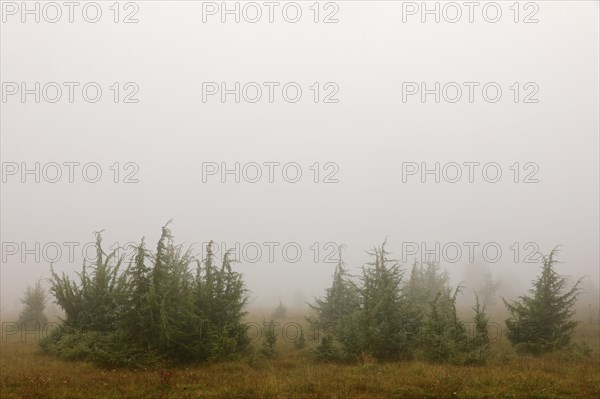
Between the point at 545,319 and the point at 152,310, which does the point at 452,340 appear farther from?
the point at 152,310

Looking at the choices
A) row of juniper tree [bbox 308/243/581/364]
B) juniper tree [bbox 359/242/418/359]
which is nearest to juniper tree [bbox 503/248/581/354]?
row of juniper tree [bbox 308/243/581/364]

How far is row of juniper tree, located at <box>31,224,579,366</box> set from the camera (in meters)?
16.8

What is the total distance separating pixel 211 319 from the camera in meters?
17.7

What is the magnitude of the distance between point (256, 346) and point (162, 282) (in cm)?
497

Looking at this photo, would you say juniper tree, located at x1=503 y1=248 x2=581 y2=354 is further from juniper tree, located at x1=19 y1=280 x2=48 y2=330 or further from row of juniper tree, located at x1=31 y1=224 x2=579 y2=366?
juniper tree, located at x1=19 y1=280 x2=48 y2=330

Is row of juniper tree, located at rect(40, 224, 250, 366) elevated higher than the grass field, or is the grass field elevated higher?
row of juniper tree, located at rect(40, 224, 250, 366)

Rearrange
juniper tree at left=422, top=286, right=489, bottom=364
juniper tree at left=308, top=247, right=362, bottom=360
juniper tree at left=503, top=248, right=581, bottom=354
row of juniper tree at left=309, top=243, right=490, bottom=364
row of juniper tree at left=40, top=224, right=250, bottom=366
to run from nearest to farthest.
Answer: row of juniper tree at left=40, top=224, right=250, bottom=366 → juniper tree at left=422, top=286, right=489, bottom=364 → row of juniper tree at left=309, top=243, right=490, bottom=364 → juniper tree at left=308, top=247, right=362, bottom=360 → juniper tree at left=503, top=248, right=581, bottom=354

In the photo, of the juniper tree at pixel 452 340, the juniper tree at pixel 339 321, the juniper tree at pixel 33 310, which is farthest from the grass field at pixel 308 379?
the juniper tree at pixel 33 310

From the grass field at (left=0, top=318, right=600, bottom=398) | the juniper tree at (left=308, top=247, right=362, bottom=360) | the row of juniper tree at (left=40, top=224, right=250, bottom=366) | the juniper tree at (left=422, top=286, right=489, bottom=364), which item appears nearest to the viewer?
the grass field at (left=0, top=318, right=600, bottom=398)

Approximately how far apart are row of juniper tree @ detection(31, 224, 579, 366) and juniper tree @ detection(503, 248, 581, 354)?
0.04 m

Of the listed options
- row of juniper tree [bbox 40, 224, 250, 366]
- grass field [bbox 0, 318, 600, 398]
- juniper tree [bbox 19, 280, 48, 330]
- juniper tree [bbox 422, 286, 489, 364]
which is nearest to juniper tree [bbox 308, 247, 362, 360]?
grass field [bbox 0, 318, 600, 398]

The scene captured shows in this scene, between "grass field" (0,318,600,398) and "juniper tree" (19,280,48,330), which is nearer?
"grass field" (0,318,600,398)

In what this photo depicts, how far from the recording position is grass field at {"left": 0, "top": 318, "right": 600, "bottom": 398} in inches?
498

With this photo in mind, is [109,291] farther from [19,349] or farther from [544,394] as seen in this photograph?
[544,394]
